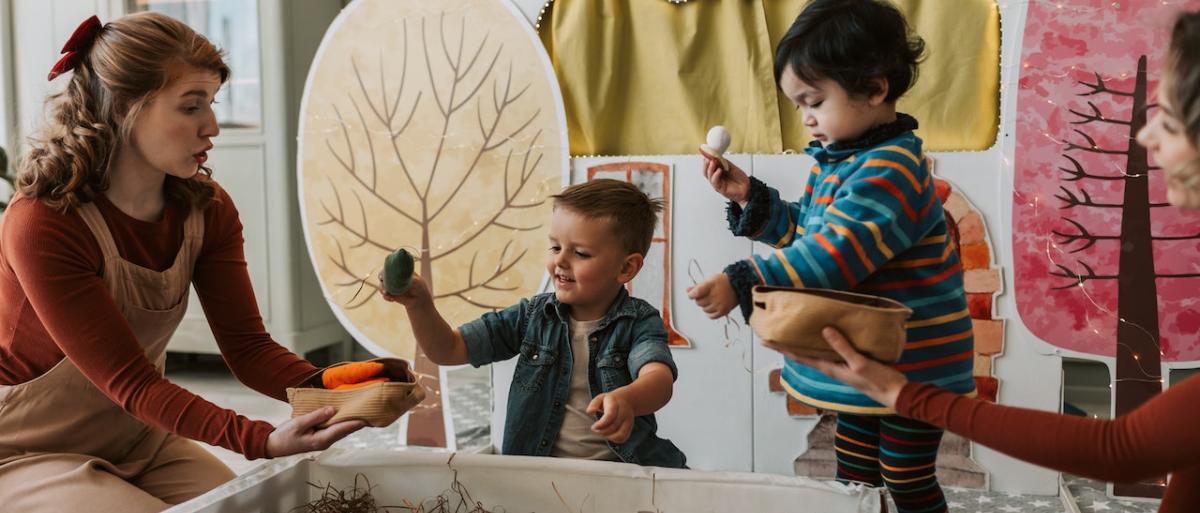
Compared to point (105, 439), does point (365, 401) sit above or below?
above

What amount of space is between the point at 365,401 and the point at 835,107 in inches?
29.4

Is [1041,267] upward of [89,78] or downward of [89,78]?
downward

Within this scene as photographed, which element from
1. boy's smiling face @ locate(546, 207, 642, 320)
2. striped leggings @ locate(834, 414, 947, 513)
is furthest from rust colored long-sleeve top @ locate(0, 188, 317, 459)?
striped leggings @ locate(834, 414, 947, 513)

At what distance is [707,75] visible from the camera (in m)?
2.36

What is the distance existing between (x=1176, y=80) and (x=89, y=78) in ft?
4.58

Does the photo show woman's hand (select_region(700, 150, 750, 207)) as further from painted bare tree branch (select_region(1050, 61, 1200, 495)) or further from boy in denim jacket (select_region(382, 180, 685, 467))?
painted bare tree branch (select_region(1050, 61, 1200, 495))

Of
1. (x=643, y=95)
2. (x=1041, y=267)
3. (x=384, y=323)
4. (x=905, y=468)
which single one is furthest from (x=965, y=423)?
(x=384, y=323)

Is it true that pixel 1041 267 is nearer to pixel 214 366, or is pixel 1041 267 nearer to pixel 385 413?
pixel 385 413

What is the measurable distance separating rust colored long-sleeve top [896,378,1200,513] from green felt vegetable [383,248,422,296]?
27.0 inches

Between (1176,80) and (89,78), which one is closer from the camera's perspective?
(1176,80)

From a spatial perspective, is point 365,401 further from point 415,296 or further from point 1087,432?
point 1087,432

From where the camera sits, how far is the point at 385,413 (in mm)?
1249

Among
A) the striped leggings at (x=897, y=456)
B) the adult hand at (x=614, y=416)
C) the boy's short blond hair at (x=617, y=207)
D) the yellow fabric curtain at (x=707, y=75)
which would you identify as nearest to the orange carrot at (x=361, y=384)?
the adult hand at (x=614, y=416)

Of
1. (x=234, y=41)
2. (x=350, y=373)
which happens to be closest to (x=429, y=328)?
(x=350, y=373)
